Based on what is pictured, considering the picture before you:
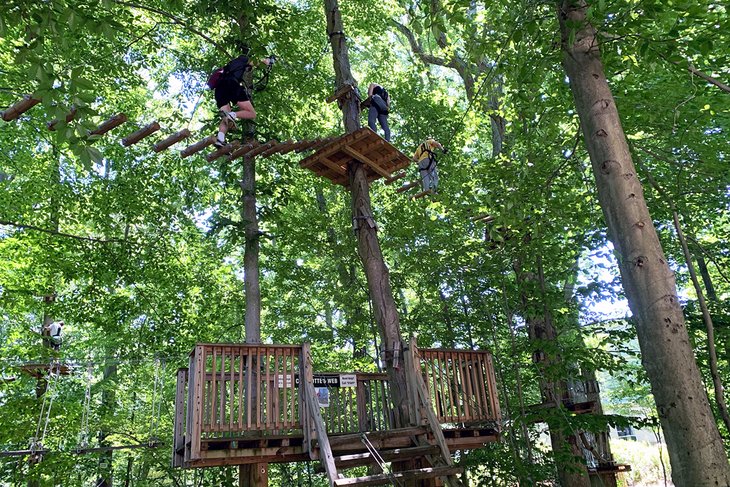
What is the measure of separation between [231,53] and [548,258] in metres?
7.48

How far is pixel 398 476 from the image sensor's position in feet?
15.5

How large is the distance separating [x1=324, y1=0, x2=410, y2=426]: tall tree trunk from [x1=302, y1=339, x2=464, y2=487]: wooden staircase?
0.20m

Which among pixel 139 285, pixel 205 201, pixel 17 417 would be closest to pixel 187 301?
pixel 139 285

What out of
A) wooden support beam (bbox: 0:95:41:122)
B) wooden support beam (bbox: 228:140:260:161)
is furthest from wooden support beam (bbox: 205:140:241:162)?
wooden support beam (bbox: 0:95:41:122)

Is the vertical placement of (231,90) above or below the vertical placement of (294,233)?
above

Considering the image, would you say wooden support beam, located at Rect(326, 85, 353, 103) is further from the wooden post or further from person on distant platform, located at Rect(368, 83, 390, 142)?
the wooden post

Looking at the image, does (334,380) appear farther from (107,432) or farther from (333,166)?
(107,432)

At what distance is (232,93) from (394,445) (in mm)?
5567

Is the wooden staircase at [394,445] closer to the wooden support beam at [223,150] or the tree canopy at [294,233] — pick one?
the tree canopy at [294,233]

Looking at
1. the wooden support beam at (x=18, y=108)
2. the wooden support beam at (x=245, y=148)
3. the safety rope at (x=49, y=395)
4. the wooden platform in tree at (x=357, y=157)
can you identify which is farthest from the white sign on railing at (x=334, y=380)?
the safety rope at (x=49, y=395)

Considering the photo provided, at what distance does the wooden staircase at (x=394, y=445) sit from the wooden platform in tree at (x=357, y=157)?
2886 millimetres

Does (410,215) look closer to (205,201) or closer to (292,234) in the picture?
(292,234)

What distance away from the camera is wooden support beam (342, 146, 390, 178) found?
7.33 metres

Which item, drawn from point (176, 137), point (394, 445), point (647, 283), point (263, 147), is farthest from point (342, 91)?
point (647, 283)
